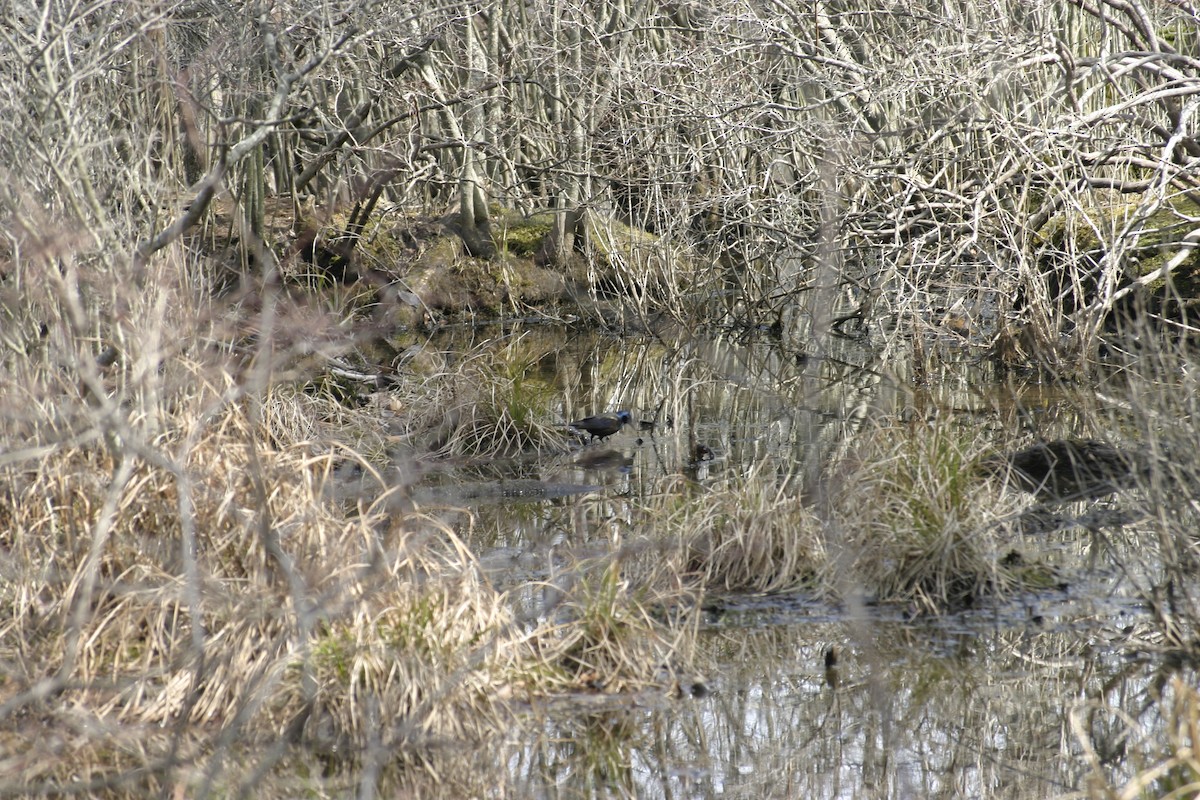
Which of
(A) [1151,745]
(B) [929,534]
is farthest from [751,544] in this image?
(A) [1151,745]

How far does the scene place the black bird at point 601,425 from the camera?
973 cm

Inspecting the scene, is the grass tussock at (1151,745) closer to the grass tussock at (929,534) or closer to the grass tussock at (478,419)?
the grass tussock at (929,534)

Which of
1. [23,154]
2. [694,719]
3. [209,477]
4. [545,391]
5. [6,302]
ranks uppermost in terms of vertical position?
[23,154]

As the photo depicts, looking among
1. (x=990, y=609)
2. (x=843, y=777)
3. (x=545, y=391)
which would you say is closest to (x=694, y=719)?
(x=843, y=777)

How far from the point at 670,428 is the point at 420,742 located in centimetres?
626

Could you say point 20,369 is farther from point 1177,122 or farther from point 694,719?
point 1177,122

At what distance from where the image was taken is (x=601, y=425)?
31.9 ft

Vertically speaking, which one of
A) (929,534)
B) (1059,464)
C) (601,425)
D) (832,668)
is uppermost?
(929,534)

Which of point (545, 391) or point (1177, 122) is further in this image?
point (545, 391)

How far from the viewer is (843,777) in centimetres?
424

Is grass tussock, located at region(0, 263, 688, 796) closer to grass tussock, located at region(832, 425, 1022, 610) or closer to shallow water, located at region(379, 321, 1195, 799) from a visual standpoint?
shallow water, located at region(379, 321, 1195, 799)

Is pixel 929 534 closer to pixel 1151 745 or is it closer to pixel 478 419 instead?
pixel 1151 745

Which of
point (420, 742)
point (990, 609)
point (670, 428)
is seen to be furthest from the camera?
point (670, 428)

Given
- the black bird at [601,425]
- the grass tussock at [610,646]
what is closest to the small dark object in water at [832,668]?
the grass tussock at [610,646]
